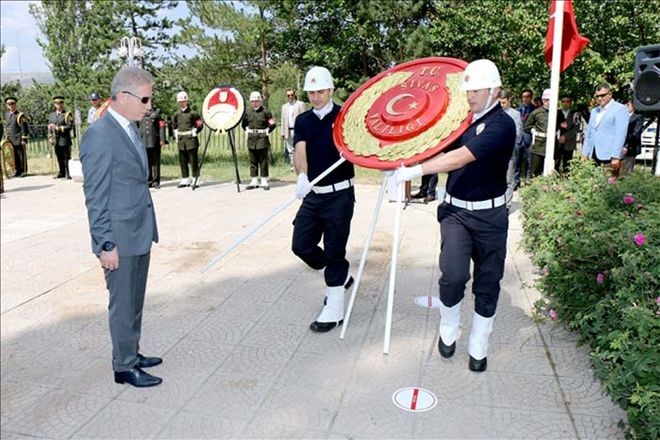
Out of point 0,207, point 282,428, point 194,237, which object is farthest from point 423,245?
point 0,207

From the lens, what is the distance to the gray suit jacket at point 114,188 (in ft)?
9.76

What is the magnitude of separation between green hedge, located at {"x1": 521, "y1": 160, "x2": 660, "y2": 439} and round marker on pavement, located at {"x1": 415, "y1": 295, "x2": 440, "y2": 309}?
0.83 metres

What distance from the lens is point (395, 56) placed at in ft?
64.9

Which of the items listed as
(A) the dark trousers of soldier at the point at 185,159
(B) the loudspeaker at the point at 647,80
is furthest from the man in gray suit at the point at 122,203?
(A) the dark trousers of soldier at the point at 185,159

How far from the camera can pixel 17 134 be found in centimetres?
1291

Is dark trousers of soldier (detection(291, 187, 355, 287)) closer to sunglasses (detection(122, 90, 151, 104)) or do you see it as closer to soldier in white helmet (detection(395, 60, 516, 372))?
soldier in white helmet (detection(395, 60, 516, 372))

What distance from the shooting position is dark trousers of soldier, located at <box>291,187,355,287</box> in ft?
13.3

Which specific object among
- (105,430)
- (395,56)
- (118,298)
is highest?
(395,56)

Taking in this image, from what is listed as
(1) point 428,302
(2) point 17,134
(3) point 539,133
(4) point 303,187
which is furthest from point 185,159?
(4) point 303,187

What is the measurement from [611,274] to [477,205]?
85 centimetres

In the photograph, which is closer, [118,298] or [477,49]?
[118,298]

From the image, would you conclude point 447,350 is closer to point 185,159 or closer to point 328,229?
point 328,229

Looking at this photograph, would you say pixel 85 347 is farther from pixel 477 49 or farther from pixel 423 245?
pixel 477 49

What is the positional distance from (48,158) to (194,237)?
12193mm
